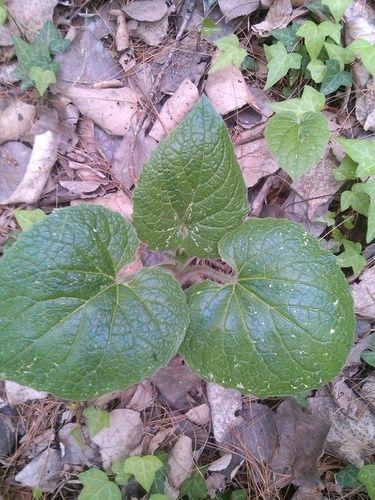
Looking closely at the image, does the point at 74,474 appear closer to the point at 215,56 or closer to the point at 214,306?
the point at 214,306

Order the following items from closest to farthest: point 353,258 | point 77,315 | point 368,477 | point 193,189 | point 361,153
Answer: point 77,315 < point 193,189 < point 368,477 < point 361,153 < point 353,258

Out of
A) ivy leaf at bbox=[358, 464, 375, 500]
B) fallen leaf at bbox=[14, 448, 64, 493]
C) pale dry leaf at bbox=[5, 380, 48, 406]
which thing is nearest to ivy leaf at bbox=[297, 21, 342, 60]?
ivy leaf at bbox=[358, 464, 375, 500]

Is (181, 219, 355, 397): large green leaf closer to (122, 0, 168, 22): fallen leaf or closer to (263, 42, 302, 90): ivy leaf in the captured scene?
Answer: (263, 42, 302, 90): ivy leaf

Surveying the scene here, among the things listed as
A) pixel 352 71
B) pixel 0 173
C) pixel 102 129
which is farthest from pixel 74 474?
pixel 352 71

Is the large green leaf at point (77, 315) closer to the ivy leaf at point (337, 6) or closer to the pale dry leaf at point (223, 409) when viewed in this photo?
the pale dry leaf at point (223, 409)

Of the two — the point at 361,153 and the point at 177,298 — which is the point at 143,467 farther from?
the point at 361,153

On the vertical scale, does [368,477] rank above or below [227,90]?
below

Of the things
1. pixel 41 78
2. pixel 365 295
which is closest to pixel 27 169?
pixel 41 78
